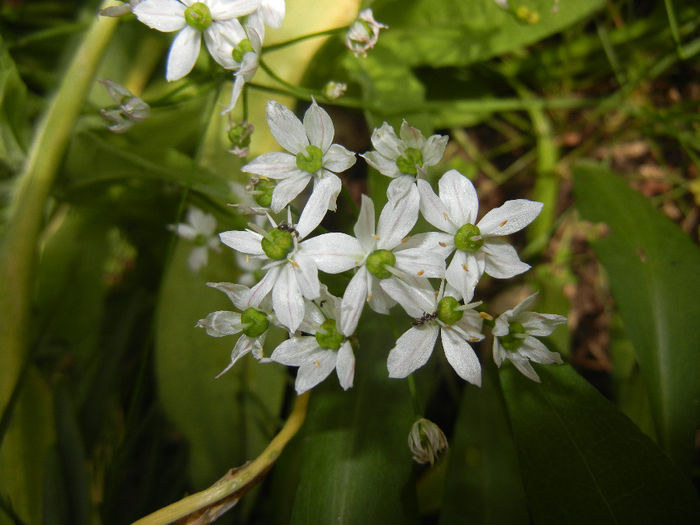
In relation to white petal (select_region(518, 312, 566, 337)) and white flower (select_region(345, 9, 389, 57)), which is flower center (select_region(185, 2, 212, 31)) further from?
white petal (select_region(518, 312, 566, 337))

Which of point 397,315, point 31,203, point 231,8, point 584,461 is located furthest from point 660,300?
point 31,203

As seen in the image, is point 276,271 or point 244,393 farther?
point 244,393

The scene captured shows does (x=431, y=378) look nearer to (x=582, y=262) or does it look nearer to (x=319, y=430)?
(x=319, y=430)

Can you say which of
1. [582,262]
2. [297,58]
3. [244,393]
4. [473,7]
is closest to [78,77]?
[297,58]

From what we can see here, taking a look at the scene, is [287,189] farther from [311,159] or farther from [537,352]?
[537,352]

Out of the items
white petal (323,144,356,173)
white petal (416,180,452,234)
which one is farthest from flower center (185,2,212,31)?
white petal (416,180,452,234)

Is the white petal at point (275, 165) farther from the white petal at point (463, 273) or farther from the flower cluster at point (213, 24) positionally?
the white petal at point (463, 273)
